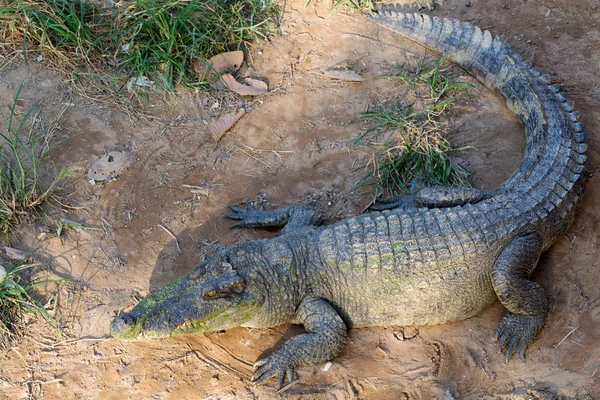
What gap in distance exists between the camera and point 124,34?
17.1 ft

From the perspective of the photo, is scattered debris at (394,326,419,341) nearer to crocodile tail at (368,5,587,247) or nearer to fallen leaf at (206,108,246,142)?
crocodile tail at (368,5,587,247)

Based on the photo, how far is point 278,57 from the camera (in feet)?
18.7

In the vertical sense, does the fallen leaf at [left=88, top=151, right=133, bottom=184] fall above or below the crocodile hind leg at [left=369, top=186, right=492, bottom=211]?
below

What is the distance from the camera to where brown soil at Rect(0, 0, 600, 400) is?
12.2ft

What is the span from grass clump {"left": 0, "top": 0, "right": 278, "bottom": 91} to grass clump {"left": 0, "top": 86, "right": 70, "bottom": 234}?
68cm

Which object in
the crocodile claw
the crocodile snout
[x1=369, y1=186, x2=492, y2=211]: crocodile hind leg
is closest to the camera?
the crocodile snout

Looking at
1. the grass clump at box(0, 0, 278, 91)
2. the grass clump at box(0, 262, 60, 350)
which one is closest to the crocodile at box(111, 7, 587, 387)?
the grass clump at box(0, 262, 60, 350)

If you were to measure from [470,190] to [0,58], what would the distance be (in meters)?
4.30

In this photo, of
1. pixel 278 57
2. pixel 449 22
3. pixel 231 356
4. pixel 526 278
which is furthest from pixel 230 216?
pixel 449 22

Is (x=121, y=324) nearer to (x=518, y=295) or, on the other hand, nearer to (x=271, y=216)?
(x=271, y=216)

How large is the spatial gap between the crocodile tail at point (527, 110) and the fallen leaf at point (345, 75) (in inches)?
30.7

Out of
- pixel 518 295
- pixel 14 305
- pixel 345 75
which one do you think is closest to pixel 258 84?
pixel 345 75

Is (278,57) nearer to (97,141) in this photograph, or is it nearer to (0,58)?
(97,141)

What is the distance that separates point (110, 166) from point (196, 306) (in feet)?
5.50
